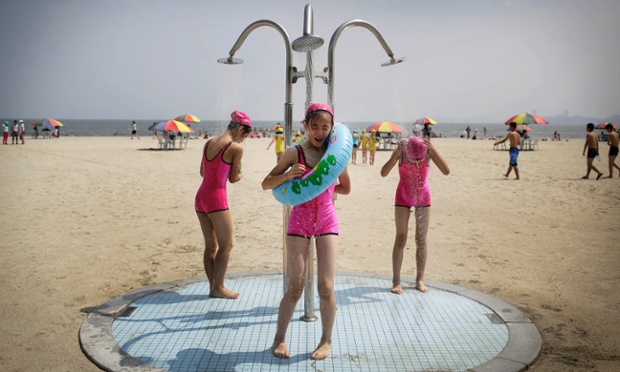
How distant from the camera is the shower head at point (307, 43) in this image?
14.4ft

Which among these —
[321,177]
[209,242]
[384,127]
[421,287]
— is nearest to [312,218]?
[321,177]

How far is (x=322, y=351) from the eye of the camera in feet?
12.6

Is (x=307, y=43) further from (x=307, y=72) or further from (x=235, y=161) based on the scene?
(x=235, y=161)

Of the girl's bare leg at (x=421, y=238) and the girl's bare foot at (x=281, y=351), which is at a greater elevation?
the girl's bare leg at (x=421, y=238)

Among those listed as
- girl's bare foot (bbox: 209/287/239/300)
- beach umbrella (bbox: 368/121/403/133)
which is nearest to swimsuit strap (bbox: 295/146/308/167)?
girl's bare foot (bbox: 209/287/239/300)

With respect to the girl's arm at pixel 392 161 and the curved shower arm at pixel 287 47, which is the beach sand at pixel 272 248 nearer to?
the girl's arm at pixel 392 161

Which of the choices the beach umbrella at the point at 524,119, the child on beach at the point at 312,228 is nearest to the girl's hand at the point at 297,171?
the child on beach at the point at 312,228

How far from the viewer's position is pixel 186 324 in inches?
178

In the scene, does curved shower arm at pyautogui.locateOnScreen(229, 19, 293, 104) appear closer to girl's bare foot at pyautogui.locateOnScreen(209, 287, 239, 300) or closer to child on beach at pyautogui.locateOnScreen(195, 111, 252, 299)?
A: child on beach at pyautogui.locateOnScreen(195, 111, 252, 299)

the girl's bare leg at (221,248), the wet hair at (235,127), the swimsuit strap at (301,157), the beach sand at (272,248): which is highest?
the wet hair at (235,127)

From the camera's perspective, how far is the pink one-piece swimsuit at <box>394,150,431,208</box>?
17.4 feet

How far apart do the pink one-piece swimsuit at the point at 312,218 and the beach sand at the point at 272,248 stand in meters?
1.83

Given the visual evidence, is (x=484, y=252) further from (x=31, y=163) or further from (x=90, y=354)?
(x=31, y=163)

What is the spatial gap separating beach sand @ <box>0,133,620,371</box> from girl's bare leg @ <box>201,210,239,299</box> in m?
1.15
